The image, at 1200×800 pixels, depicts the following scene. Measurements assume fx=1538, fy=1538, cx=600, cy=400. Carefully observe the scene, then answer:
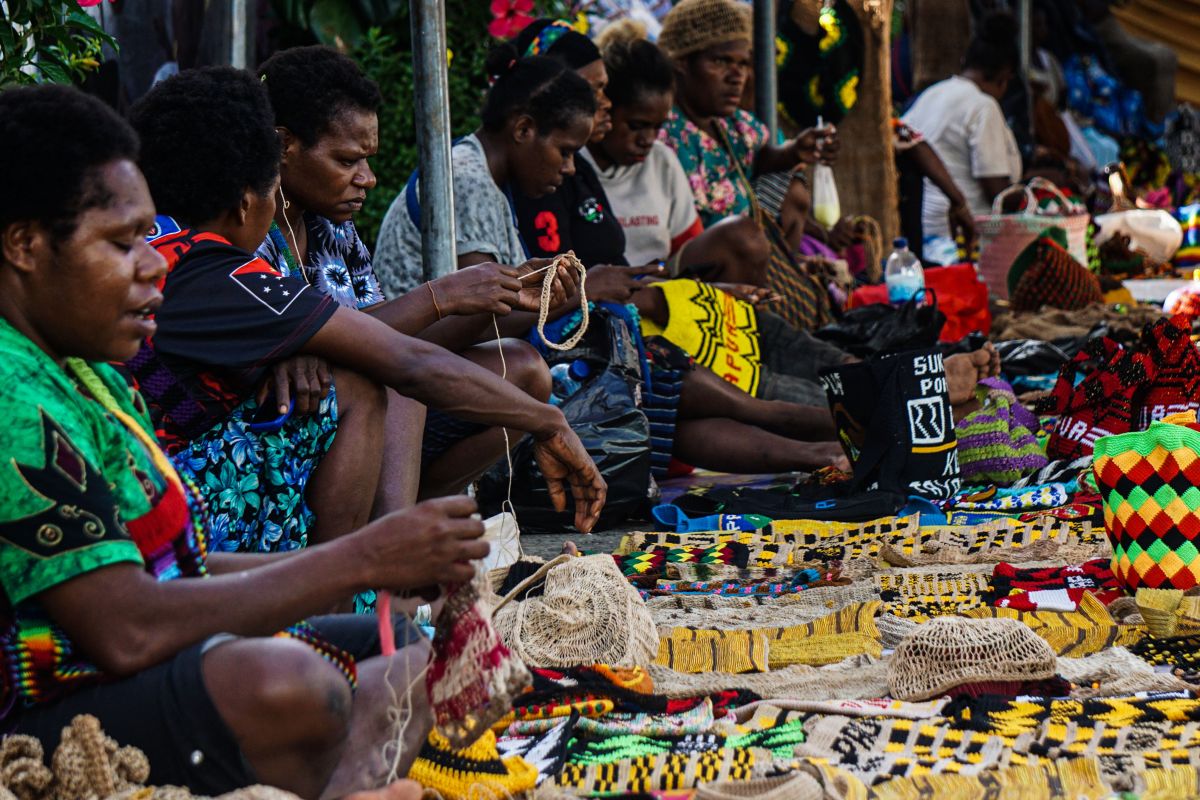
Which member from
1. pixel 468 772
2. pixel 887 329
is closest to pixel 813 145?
pixel 887 329

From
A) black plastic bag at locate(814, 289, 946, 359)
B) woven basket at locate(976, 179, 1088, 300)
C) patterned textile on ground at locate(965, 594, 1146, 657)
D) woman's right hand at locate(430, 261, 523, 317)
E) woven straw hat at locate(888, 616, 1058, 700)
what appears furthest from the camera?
woven basket at locate(976, 179, 1088, 300)

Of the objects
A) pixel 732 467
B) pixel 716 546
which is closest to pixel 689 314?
pixel 732 467

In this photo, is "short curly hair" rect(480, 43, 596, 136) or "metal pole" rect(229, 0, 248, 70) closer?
"short curly hair" rect(480, 43, 596, 136)

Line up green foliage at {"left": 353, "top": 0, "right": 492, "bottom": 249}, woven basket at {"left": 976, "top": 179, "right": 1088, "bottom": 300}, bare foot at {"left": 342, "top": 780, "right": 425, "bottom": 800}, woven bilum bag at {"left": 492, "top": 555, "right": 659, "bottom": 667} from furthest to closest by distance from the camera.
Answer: woven basket at {"left": 976, "top": 179, "right": 1088, "bottom": 300}, green foliage at {"left": 353, "top": 0, "right": 492, "bottom": 249}, woven bilum bag at {"left": 492, "top": 555, "right": 659, "bottom": 667}, bare foot at {"left": 342, "top": 780, "right": 425, "bottom": 800}

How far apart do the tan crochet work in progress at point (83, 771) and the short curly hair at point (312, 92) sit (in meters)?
1.93

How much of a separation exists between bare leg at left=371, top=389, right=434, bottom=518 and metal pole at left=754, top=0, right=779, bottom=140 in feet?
16.0

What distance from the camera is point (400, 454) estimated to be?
3.49 metres

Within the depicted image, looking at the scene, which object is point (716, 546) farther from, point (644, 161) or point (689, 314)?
point (644, 161)

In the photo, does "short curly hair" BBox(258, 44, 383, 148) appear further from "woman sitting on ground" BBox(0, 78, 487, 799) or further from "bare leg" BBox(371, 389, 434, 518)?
"woman sitting on ground" BBox(0, 78, 487, 799)

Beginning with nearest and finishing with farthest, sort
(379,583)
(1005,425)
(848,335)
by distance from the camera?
(379,583)
(1005,425)
(848,335)

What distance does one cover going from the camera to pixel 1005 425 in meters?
5.14

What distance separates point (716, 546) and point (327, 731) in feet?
7.72

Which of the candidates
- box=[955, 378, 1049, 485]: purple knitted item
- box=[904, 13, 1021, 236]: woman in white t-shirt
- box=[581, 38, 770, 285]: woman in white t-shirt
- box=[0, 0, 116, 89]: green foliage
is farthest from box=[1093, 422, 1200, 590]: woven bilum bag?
box=[904, 13, 1021, 236]: woman in white t-shirt

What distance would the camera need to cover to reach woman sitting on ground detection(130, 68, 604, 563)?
2914 millimetres
